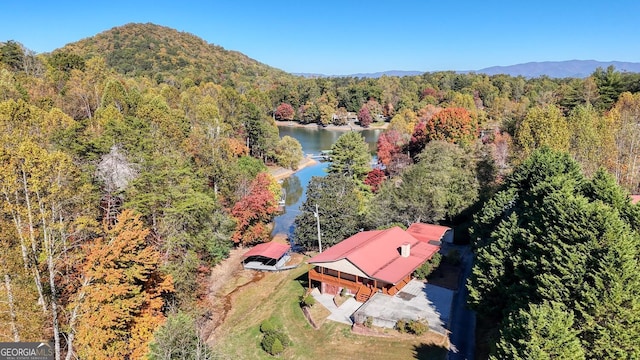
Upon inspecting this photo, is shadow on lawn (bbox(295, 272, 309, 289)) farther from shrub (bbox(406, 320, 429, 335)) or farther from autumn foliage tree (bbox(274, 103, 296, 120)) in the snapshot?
autumn foliage tree (bbox(274, 103, 296, 120))

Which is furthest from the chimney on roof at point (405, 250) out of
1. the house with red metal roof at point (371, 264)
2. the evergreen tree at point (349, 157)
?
the evergreen tree at point (349, 157)

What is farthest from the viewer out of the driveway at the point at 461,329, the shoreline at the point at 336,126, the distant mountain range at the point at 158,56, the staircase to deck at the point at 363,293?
the distant mountain range at the point at 158,56

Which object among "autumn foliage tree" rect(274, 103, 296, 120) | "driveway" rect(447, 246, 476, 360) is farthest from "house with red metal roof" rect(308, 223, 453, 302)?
"autumn foliage tree" rect(274, 103, 296, 120)

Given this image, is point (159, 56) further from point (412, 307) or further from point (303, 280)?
point (412, 307)

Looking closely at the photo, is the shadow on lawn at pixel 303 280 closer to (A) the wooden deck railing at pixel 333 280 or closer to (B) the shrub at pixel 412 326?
(A) the wooden deck railing at pixel 333 280

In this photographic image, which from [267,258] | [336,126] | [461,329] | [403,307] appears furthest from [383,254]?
[336,126]

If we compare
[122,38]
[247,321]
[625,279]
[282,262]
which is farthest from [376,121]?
[122,38]
